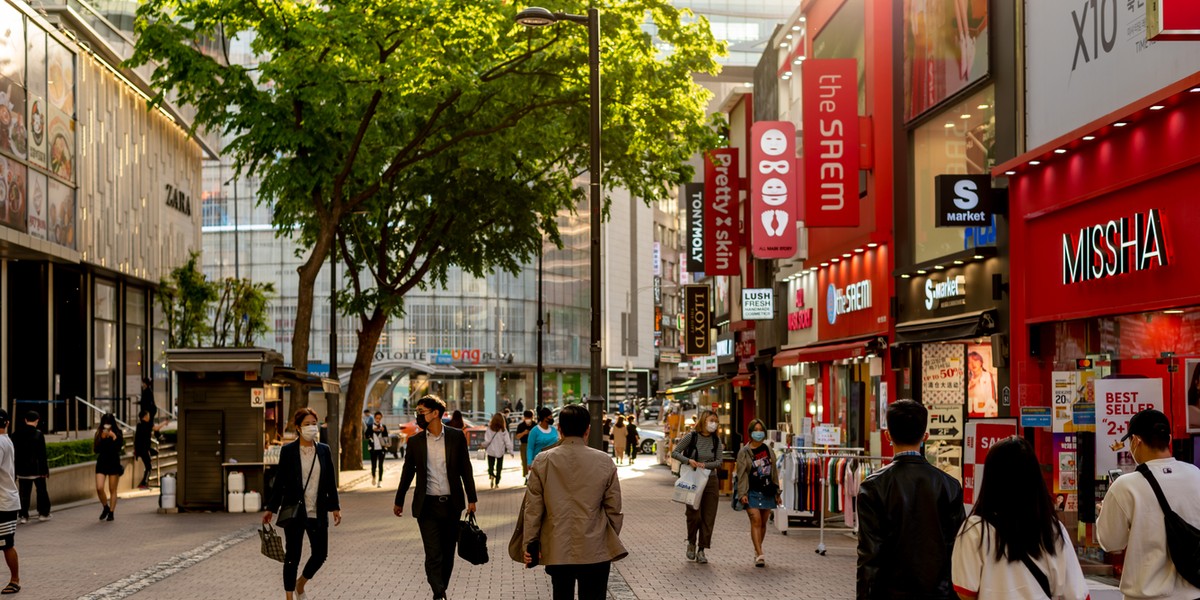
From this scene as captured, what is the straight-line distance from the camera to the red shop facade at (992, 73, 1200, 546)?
13.8 m

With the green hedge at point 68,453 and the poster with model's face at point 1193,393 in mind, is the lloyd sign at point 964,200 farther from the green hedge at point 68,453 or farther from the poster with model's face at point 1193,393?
the green hedge at point 68,453

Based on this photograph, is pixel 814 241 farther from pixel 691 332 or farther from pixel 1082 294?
pixel 1082 294

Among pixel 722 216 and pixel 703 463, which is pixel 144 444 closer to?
pixel 722 216

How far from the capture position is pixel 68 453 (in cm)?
2781

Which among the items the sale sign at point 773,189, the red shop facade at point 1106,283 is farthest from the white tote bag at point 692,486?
the sale sign at point 773,189

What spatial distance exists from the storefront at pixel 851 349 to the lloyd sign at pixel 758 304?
2.02m

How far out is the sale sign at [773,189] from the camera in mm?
27812

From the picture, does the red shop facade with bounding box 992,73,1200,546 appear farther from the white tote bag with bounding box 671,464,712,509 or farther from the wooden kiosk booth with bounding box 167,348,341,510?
the wooden kiosk booth with bounding box 167,348,341,510

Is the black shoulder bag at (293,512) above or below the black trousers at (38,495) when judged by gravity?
above

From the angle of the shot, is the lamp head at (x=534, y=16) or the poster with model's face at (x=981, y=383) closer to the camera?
the lamp head at (x=534, y=16)

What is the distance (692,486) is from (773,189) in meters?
12.6

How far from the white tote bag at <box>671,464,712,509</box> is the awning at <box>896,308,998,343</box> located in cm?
537

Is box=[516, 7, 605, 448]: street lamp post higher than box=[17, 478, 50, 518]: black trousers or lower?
higher

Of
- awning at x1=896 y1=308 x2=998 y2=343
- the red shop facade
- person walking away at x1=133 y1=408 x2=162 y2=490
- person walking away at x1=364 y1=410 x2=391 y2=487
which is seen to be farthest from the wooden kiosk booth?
the red shop facade
